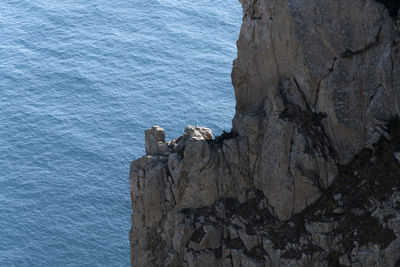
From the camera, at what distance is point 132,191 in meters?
66.9

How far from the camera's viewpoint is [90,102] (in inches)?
6014

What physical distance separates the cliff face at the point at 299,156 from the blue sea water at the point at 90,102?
49340mm

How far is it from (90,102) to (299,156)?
101 m

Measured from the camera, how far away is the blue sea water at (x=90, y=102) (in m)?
116

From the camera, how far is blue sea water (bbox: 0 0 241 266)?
116m

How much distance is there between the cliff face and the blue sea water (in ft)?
162

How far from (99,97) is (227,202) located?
95.9 meters

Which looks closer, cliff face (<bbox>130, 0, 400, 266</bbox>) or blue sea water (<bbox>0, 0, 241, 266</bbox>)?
cliff face (<bbox>130, 0, 400, 266</bbox>)

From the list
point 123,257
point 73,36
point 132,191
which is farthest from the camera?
point 73,36

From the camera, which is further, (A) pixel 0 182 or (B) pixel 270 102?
(A) pixel 0 182

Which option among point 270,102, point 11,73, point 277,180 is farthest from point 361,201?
point 11,73

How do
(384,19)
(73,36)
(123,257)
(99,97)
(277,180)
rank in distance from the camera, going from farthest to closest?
1. (73,36)
2. (99,97)
3. (123,257)
4. (277,180)
5. (384,19)

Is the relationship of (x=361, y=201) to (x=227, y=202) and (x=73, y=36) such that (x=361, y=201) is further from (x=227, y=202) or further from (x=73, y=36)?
(x=73, y=36)

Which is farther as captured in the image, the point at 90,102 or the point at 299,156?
the point at 90,102
